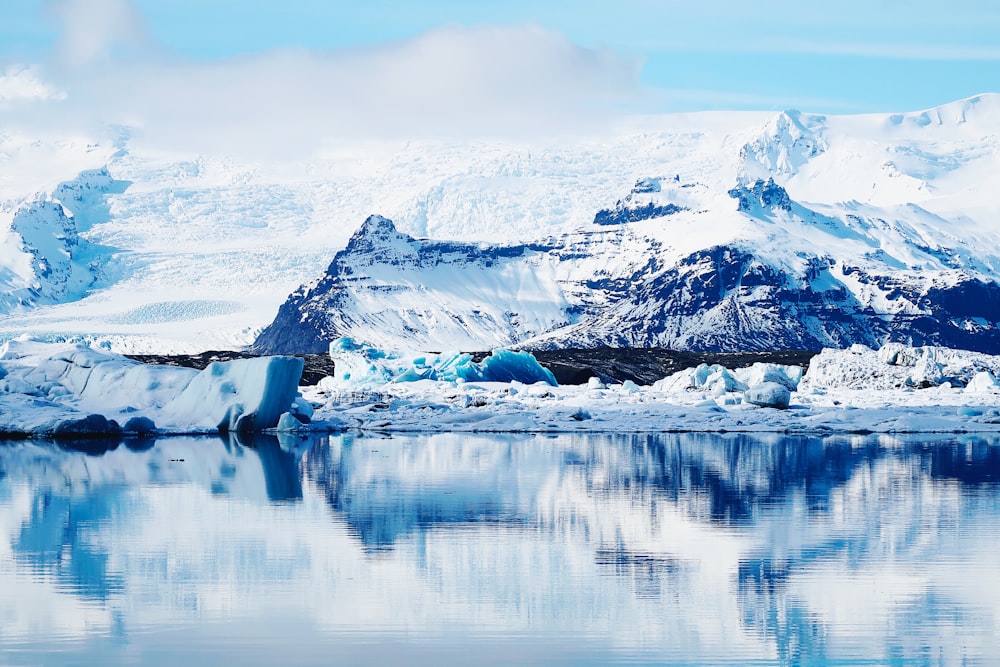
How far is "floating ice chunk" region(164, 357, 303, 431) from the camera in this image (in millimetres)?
51312

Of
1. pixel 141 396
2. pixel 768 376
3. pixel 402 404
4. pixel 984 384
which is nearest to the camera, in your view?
pixel 141 396

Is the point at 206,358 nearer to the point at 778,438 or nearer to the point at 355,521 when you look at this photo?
the point at 778,438

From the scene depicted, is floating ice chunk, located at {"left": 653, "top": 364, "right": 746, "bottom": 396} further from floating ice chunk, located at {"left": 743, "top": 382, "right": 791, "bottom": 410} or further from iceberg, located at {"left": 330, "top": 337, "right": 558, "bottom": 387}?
floating ice chunk, located at {"left": 743, "top": 382, "right": 791, "bottom": 410}

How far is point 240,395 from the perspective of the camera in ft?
171

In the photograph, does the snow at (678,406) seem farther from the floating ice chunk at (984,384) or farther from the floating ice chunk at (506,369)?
the floating ice chunk at (506,369)

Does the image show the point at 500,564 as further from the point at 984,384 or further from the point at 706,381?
the point at 984,384

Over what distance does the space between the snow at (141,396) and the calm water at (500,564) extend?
1353cm

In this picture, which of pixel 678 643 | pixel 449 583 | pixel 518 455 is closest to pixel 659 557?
pixel 449 583

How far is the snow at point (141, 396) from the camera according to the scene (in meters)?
49.7

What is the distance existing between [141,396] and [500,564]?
36.1 m

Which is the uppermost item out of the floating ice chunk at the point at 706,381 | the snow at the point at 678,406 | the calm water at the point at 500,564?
the floating ice chunk at the point at 706,381

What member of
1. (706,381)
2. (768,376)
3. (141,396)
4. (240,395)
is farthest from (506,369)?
(240,395)

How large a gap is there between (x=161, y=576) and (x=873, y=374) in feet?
227

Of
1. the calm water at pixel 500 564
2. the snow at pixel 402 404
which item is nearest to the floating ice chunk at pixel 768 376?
the snow at pixel 402 404
